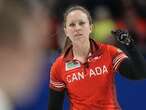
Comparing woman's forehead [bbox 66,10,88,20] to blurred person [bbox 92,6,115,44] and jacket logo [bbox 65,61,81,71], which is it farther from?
blurred person [bbox 92,6,115,44]

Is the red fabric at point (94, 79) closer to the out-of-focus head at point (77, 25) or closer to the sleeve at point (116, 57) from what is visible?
the sleeve at point (116, 57)

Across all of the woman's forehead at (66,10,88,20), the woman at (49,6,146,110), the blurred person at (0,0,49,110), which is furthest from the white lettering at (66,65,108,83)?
the blurred person at (0,0,49,110)

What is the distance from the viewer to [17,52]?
1093mm

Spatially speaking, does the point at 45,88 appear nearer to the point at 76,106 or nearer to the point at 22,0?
the point at 76,106

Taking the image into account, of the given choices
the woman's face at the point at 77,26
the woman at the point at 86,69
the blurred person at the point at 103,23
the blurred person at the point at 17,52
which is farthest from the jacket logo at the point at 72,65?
the blurred person at the point at 17,52

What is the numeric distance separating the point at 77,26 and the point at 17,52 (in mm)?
2049

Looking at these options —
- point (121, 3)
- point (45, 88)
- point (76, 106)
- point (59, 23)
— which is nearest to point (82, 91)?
point (76, 106)

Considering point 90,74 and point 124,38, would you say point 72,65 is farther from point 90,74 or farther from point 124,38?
point 124,38

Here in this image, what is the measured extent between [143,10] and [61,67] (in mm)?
2603

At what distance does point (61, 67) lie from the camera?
331cm

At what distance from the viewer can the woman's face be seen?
10.2 ft

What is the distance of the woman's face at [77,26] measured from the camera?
3.11 m

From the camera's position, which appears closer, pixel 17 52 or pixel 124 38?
pixel 17 52

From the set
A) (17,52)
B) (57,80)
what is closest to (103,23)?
(57,80)
